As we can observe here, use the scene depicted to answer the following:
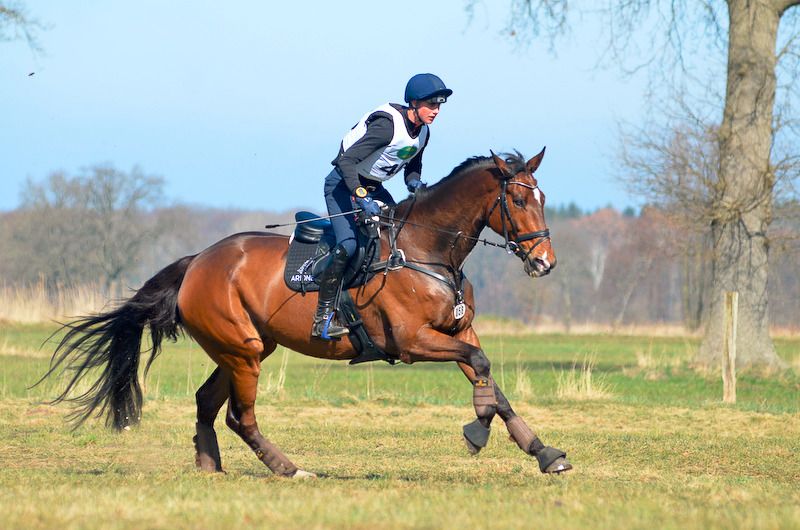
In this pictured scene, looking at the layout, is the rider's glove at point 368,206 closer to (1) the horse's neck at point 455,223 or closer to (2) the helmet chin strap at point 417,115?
(1) the horse's neck at point 455,223

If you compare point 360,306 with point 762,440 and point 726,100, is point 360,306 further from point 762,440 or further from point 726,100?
point 726,100

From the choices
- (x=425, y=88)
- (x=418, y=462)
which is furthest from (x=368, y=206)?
(x=418, y=462)

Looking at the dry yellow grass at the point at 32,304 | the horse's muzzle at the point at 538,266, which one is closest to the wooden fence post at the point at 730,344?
the horse's muzzle at the point at 538,266

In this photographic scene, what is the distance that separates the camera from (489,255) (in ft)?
396

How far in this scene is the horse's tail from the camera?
10.2m

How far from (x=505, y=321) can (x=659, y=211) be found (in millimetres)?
31965

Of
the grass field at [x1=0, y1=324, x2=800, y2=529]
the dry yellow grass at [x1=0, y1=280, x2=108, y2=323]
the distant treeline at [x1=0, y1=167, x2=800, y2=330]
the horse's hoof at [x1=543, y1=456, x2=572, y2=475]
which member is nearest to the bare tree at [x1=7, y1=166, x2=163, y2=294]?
the distant treeline at [x1=0, y1=167, x2=800, y2=330]

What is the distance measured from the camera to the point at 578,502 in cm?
711

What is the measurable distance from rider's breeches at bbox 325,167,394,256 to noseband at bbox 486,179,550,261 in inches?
42.6

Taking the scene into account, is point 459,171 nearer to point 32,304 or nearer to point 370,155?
point 370,155

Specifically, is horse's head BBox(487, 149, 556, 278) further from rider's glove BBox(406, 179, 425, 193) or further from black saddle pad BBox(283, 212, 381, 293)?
black saddle pad BBox(283, 212, 381, 293)

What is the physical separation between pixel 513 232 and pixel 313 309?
1.83 meters

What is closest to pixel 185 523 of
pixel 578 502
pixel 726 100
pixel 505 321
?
pixel 578 502

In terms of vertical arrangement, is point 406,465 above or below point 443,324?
below
